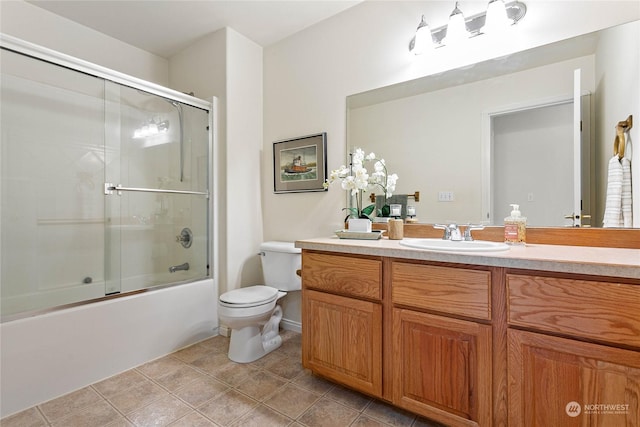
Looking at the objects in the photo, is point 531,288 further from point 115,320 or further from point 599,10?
point 115,320

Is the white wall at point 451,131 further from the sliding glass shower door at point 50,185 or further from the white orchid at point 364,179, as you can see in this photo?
the sliding glass shower door at point 50,185

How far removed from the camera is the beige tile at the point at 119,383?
1.62 m

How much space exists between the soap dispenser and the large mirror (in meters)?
0.08

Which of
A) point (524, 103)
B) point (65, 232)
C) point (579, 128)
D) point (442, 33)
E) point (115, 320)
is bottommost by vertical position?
point (115, 320)

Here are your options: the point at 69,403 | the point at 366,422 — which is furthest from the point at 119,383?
the point at 366,422

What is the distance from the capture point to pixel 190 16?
222 centimetres

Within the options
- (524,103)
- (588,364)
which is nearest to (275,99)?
(524,103)

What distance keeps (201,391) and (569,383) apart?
5.43 ft

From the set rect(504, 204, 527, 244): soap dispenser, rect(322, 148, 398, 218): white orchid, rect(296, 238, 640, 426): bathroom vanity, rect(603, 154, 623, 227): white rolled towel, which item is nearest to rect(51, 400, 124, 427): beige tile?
rect(296, 238, 640, 426): bathroom vanity

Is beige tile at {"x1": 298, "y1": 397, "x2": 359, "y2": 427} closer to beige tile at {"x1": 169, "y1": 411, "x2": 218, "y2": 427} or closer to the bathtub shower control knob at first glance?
beige tile at {"x1": 169, "y1": 411, "x2": 218, "y2": 427}

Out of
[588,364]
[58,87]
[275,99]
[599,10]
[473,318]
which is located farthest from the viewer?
[275,99]

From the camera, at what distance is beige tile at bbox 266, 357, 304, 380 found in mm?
1783

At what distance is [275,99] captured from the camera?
8.38 feet

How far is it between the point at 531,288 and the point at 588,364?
0.87 ft
